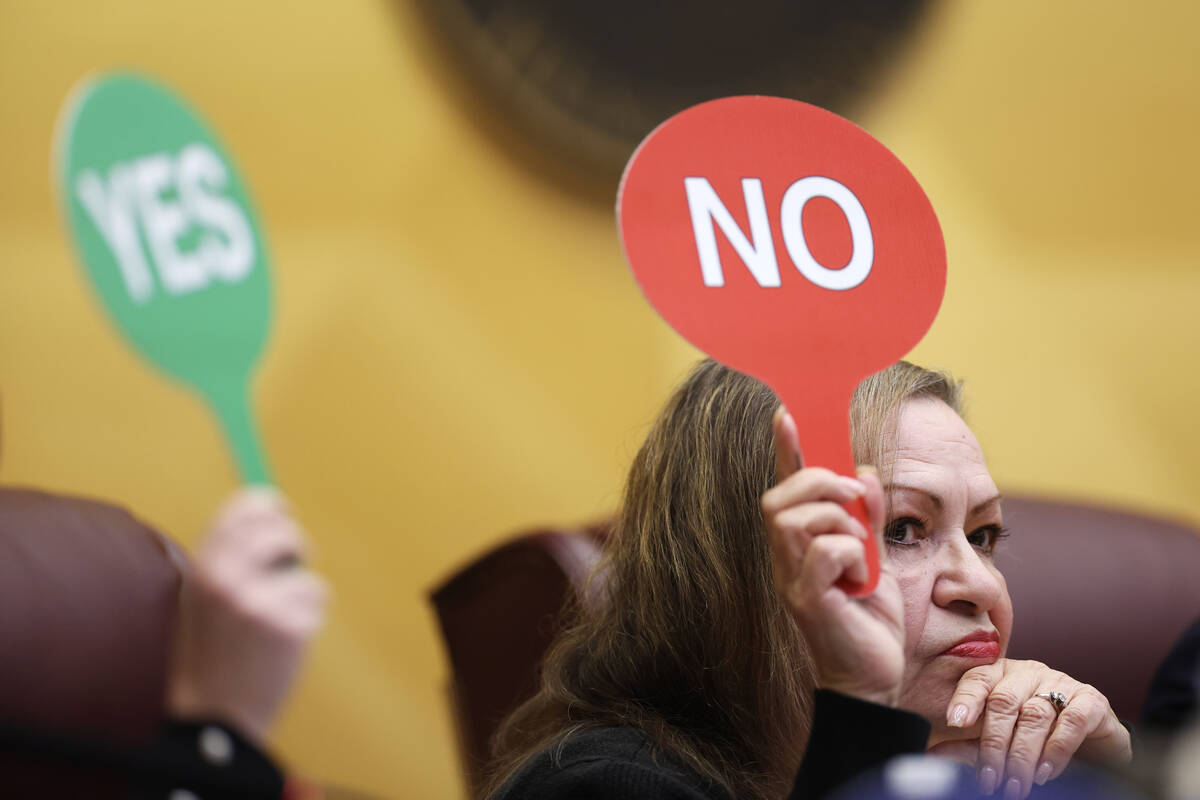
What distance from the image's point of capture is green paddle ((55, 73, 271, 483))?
59 cm

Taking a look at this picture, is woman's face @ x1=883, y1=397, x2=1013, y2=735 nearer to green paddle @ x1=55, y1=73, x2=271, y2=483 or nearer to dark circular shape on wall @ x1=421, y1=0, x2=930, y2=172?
green paddle @ x1=55, y1=73, x2=271, y2=483

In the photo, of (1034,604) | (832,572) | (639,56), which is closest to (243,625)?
(832,572)

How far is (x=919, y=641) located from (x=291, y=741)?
0.90 m

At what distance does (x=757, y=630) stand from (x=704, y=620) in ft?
0.16

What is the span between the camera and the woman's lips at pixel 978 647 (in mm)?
866

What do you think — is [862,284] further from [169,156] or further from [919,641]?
[169,156]

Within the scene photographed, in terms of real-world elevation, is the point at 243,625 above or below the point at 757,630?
above

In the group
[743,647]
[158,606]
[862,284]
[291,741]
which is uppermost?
[862,284]

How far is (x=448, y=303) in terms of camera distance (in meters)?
1.68

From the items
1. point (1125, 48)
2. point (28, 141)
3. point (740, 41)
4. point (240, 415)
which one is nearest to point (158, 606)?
point (240, 415)

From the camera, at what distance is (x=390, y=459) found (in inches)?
64.1

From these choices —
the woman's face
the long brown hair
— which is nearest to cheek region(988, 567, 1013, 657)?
the woman's face

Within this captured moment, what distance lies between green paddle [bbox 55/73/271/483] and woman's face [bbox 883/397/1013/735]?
459 millimetres

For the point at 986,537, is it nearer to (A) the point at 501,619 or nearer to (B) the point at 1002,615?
(B) the point at 1002,615
